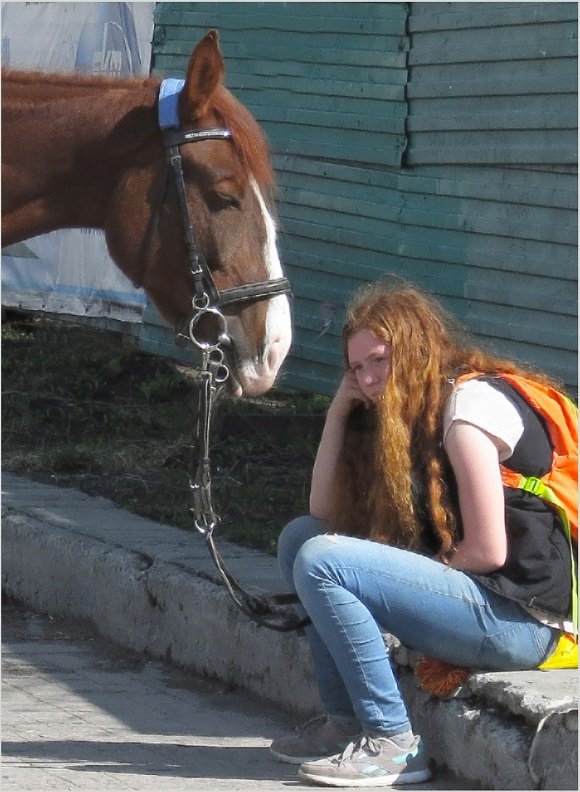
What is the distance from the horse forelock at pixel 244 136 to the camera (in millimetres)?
3729

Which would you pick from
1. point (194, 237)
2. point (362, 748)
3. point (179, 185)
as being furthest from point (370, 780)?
point (179, 185)

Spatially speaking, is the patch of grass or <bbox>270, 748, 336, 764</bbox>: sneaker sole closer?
<bbox>270, 748, 336, 764</bbox>: sneaker sole

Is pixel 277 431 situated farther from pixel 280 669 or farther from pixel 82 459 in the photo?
pixel 280 669

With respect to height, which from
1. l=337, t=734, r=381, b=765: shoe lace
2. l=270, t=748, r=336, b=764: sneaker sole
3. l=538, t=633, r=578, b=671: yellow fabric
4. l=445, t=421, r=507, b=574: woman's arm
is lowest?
l=270, t=748, r=336, b=764: sneaker sole

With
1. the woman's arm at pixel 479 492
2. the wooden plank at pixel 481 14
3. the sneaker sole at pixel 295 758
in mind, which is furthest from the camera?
the wooden plank at pixel 481 14

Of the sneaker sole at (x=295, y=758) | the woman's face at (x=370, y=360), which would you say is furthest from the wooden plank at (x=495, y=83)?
the sneaker sole at (x=295, y=758)

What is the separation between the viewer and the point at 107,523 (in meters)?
5.68

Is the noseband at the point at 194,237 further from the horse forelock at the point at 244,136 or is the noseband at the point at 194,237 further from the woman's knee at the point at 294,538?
the woman's knee at the point at 294,538

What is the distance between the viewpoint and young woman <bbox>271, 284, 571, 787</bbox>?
3.40 meters

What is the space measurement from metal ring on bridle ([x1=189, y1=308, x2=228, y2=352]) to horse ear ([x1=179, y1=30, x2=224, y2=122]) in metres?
0.51

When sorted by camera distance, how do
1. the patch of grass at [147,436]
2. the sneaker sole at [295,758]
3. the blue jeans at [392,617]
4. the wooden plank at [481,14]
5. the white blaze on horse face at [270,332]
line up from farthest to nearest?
the patch of grass at [147,436] → the wooden plank at [481,14] → the white blaze on horse face at [270,332] → the sneaker sole at [295,758] → the blue jeans at [392,617]

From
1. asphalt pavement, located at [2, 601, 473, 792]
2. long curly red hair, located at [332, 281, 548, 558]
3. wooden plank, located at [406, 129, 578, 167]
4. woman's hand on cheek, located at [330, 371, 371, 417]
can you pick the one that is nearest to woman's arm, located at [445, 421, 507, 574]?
long curly red hair, located at [332, 281, 548, 558]

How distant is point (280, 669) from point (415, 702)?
0.64 metres

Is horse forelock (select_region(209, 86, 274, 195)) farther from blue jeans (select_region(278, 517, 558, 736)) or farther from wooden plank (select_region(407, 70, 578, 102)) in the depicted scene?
wooden plank (select_region(407, 70, 578, 102))
